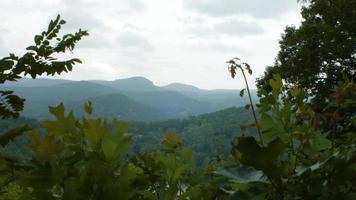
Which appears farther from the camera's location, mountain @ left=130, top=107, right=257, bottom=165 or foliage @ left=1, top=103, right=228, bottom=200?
mountain @ left=130, top=107, right=257, bottom=165

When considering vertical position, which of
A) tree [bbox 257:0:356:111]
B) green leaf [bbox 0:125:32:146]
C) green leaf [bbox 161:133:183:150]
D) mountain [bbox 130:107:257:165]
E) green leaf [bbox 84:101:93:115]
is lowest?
mountain [bbox 130:107:257:165]

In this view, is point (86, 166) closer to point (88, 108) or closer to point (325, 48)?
point (88, 108)

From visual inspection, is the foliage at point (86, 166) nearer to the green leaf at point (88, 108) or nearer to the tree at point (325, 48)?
the green leaf at point (88, 108)

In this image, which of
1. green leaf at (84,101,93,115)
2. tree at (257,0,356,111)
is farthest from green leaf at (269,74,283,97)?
tree at (257,0,356,111)

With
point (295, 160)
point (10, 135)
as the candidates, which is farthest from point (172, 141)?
point (10, 135)

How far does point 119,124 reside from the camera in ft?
3.39

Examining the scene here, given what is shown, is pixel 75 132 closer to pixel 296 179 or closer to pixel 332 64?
pixel 296 179

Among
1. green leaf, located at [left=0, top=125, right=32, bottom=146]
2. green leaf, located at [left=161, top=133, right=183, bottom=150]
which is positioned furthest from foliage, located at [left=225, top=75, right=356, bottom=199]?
green leaf, located at [left=0, top=125, right=32, bottom=146]

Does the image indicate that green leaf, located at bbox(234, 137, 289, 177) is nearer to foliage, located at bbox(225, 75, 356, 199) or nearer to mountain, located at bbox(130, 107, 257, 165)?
foliage, located at bbox(225, 75, 356, 199)

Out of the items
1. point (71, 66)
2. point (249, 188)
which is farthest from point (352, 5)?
point (249, 188)

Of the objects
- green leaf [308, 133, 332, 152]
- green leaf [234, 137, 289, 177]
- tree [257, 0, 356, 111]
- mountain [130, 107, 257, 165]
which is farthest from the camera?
mountain [130, 107, 257, 165]

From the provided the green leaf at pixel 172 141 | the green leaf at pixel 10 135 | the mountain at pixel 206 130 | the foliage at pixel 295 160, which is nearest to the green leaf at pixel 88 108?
the green leaf at pixel 172 141

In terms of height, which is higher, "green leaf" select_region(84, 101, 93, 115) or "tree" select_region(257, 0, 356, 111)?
"tree" select_region(257, 0, 356, 111)

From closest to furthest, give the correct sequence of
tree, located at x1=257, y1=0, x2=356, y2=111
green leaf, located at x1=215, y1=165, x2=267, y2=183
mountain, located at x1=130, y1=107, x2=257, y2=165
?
green leaf, located at x1=215, y1=165, x2=267, y2=183, tree, located at x1=257, y1=0, x2=356, y2=111, mountain, located at x1=130, y1=107, x2=257, y2=165
